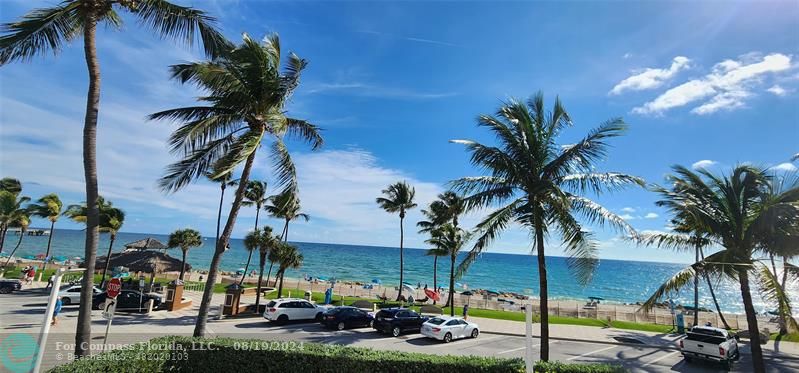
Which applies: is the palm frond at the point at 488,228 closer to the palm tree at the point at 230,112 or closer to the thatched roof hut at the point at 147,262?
the palm tree at the point at 230,112

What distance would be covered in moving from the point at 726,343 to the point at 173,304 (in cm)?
2969

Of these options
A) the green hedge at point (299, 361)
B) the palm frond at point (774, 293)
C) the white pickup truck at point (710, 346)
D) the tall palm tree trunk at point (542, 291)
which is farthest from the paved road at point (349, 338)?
the green hedge at point (299, 361)

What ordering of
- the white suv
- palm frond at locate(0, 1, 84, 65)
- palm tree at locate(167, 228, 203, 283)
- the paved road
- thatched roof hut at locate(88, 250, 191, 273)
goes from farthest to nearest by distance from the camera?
palm tree at locate(167, 228, 203, 283) → thatched roof hut at locate(88, 250, 191, 273) → the white suv → the paved road → palm frond at locate(0, 1, 84, 65)

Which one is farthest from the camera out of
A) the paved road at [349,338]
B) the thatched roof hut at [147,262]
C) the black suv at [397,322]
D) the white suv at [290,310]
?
the thatched roof hut at [147,262]

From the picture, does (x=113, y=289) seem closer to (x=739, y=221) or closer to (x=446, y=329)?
(x=446, y=329)

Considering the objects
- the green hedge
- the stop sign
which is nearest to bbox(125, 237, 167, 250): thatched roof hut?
the stop sign

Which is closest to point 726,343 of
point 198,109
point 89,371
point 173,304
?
point 89,371

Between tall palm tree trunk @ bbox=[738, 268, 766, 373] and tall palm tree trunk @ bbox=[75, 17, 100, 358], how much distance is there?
17.2m

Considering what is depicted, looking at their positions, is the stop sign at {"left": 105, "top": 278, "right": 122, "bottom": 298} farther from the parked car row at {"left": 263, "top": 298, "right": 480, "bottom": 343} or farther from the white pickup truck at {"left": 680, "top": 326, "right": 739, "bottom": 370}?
the white pickup truck at {"left": 680, "top": 326, "right": 739, "bottom": 370}

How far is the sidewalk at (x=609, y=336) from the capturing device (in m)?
20.7

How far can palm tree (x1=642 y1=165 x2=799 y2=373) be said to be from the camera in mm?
10547

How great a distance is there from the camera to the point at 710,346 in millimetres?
15461

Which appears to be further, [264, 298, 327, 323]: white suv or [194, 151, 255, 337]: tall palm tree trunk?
[264, 298, 327, 323]: white suv

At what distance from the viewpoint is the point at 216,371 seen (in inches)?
368
